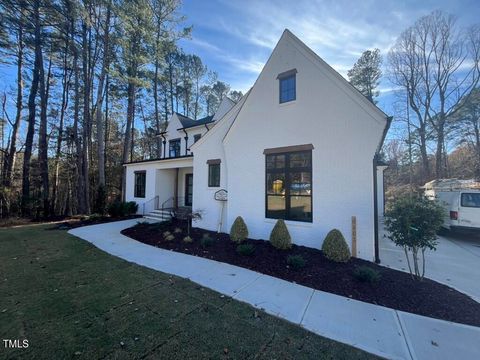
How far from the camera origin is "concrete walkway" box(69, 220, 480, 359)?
2.79m

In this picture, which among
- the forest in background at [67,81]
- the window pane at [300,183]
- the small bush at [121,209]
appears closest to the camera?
the window pane at [300,183]

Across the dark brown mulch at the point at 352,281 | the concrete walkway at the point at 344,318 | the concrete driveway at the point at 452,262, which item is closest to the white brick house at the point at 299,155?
the dark brown mulch at the point at 352,281

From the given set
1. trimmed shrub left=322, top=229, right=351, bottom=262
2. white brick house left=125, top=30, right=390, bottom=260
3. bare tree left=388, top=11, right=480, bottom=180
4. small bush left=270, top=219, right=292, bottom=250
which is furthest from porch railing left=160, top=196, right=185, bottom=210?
bare tree left=388, top=11, right=480, bottom=180

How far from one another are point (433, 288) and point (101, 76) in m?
19.5

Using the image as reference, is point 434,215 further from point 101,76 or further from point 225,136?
point 101,76

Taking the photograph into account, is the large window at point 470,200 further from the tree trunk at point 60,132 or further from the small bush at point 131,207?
the tree trunk at point 60,132

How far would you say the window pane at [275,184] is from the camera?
23.8ft

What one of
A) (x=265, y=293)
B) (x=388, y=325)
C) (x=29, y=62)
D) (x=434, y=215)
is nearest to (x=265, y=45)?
(x=434, y=215)

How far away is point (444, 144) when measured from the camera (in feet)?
56.4

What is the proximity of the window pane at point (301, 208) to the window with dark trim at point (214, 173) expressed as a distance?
144 inches

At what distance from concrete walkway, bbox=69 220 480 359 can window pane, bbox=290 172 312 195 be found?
3.09m

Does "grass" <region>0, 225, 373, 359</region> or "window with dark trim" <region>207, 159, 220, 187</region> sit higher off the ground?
"window with dark trim" <region>207, 159, 220, 187</region>

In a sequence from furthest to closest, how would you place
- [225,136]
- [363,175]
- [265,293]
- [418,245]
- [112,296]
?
[225,136]
[363,175]
[418,245]
[265,293]
[112,296]

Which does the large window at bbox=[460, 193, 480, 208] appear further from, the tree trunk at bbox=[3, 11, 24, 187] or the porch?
the tree trunk at bbox=[3, 11, 24, 187]
